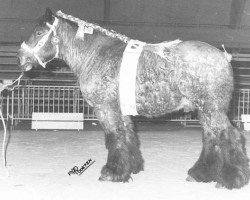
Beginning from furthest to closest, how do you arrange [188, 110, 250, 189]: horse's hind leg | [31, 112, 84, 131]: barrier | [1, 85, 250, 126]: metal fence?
[1, 85, 250, 126]: metal fence → [31, 112, 84, 131]: barrier → [188, 110, 250, 189]: horse's hind leg

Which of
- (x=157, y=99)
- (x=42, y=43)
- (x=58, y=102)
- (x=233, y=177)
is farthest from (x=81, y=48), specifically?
(x=58, y=102)

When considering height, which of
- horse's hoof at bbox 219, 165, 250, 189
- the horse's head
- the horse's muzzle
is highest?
the horse's head

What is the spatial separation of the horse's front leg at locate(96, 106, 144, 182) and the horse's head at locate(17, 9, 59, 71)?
1112 millimetres

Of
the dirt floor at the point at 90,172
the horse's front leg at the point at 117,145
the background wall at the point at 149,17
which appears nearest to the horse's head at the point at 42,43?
the horse's front leg at the point at 117,145

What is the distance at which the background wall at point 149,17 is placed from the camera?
645 inches

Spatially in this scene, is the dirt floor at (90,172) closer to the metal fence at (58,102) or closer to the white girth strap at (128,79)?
the white girth strap at (128,79)

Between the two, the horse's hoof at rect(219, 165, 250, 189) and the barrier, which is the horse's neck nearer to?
the horse's hoof at rect(219, 165, 250, 189)

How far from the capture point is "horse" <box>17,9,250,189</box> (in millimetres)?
4691

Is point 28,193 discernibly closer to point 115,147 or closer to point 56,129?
point 115,147

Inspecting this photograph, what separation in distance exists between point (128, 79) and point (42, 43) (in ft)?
4.49

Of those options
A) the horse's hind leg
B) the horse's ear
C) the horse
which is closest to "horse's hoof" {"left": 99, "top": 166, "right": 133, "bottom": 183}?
the horse

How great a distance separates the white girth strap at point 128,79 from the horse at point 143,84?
0.01m

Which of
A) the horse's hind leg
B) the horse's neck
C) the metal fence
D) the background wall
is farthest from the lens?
the background wall

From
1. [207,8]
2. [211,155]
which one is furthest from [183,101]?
[207,8]
